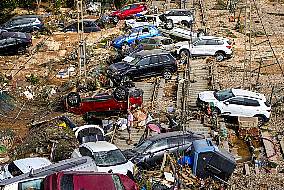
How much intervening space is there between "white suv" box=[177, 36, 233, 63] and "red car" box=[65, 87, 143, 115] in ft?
22.2

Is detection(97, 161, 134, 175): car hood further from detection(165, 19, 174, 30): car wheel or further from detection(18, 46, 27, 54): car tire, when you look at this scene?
detection(165, 19, 174, 30): car wheel

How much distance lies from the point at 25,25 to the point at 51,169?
19.6m

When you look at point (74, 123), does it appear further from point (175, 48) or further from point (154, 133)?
point (175, 48)

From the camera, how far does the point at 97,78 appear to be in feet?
77.7

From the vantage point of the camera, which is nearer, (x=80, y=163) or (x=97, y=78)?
(x=80, y=163)

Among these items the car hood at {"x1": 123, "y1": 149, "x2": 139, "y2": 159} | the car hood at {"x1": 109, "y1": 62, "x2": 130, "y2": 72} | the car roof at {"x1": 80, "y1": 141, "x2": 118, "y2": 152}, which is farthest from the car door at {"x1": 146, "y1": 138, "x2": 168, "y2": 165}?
the car hood at {"x1": 109, "y1": 62, "x2": 130, "y2": 72}

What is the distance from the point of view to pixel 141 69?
950 inches

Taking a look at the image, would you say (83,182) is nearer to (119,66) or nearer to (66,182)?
(66,182)

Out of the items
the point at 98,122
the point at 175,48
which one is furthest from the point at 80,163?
the point at 175,48

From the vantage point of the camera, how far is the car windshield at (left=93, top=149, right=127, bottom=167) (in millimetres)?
14844

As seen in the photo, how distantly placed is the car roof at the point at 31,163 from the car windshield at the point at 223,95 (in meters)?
8.16

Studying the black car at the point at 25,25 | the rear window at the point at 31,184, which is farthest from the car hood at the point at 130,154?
the black car at the point at 25,25

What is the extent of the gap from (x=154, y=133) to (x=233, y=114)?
3.88m

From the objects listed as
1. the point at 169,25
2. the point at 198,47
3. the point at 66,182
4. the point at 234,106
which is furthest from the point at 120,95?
the point at 169,25
